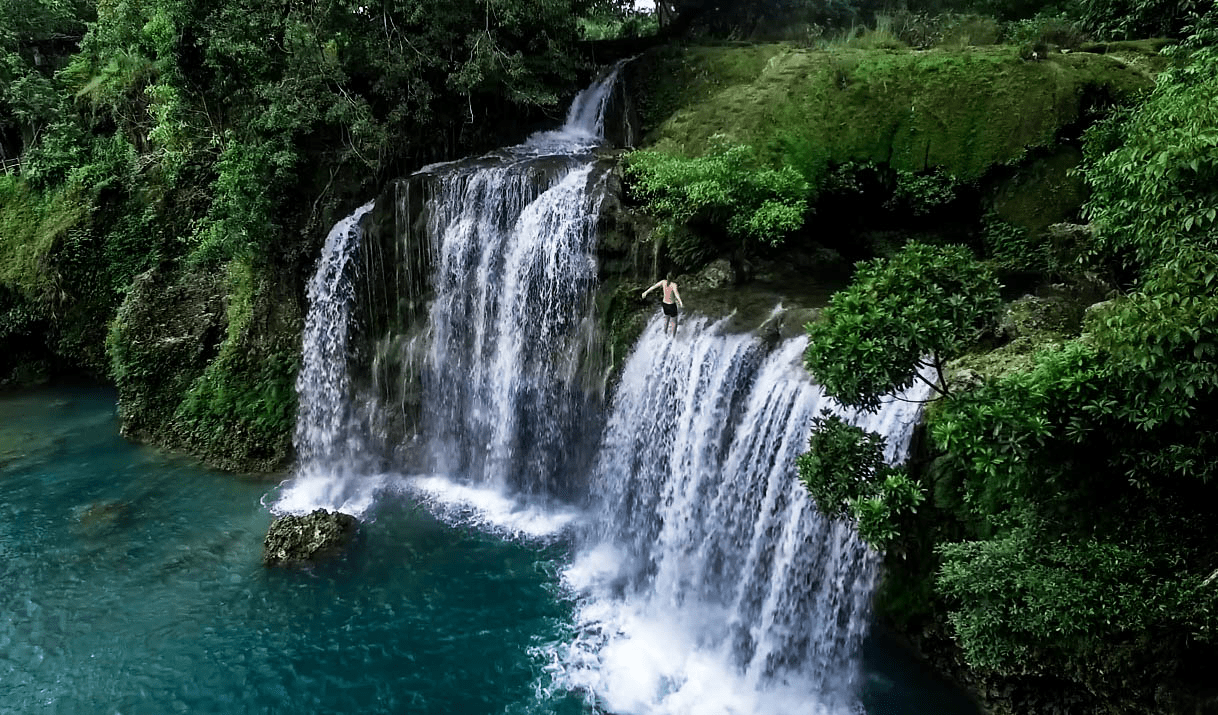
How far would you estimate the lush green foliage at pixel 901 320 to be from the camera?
6.16 meters

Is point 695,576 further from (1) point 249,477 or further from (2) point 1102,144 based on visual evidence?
(1) point 249,477

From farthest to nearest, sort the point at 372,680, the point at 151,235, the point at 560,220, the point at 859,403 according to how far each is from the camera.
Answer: the point at 151,235, the point at 560,220, the point at 372,680, the point at 859,403

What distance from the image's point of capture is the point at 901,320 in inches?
242

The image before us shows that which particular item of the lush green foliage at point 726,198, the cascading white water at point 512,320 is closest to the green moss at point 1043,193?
the lush green foliage at point 726,198

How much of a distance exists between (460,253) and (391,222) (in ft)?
5.80

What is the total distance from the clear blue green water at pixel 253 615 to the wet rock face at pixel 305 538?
0.31 m

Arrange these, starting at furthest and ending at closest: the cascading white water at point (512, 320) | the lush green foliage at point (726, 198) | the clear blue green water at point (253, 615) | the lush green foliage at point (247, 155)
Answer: the lush green foliage at point (247, 155), the cascading white water at point (512, 320), the lush green foliage at point (726, 198), the clear blue green water at point (253, 615)

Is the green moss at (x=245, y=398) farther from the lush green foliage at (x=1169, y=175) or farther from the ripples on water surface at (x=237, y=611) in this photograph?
the lush green foliage at (x=1169, y=175)

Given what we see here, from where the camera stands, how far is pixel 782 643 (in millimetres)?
9656

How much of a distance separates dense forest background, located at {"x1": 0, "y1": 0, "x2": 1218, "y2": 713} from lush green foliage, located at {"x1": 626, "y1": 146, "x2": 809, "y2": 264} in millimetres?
51

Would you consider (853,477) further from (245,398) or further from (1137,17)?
(245,398)

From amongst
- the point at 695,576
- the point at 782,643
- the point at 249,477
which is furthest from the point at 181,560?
the point at 782,643

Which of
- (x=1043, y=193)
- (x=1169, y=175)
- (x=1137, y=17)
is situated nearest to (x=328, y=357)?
(x=1043, y=193)

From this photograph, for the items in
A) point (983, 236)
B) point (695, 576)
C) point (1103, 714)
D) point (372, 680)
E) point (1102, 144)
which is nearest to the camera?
point (1103, 714)
